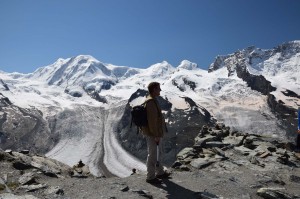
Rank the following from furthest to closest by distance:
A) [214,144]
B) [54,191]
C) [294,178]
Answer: [214,144]
[294,178]
[54,191]

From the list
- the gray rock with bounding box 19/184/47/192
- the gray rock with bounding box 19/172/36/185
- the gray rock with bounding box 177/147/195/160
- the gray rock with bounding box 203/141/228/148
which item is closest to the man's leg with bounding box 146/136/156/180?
the gray rock with bounding box 19/184/47/192

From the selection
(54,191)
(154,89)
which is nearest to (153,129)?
(154,89)

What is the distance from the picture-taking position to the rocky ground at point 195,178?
1331 centimetres

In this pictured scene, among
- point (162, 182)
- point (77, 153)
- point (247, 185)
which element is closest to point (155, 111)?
point (162, 182)

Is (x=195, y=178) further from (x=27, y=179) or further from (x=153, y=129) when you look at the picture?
(x=27, y=179)

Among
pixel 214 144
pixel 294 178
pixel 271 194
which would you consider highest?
pixel 214 144

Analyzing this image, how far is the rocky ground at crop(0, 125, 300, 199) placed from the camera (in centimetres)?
1331

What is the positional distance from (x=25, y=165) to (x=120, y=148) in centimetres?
18008

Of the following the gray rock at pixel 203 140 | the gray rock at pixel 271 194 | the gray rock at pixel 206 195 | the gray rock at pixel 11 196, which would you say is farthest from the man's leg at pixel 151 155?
the gray rock at pixel 203 140

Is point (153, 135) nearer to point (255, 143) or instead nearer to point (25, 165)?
point (25, 165)

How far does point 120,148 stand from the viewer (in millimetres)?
195000

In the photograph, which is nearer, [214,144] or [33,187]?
[33,187]

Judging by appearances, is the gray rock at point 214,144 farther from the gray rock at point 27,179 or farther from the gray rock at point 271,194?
the gray rock at point 27,179

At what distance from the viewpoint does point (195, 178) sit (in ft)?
53.1
